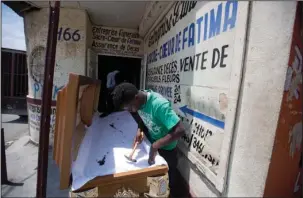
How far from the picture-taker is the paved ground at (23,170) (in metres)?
3.13

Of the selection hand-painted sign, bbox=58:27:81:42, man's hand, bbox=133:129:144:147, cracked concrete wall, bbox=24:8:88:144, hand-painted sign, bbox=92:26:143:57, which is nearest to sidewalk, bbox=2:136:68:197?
cracked concrete wall, bbox=24:8:88:144

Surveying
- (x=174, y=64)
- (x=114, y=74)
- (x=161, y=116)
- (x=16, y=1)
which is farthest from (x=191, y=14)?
(x=16, y=1)

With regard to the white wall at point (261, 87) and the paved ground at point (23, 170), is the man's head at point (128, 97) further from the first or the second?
the paved ground at point (23, 170)

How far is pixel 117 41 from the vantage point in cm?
642

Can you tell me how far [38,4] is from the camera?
4.76 m

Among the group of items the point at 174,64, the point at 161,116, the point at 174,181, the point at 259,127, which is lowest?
the point at 174,181

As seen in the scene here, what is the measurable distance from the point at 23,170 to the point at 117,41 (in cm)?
408

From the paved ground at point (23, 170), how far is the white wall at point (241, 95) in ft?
7.46

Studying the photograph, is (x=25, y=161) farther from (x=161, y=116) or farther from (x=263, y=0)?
(x=263, y=0)

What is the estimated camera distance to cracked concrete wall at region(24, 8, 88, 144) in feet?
16.4

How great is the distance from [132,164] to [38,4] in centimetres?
457

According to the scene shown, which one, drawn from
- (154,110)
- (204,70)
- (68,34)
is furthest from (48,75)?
(68,34)

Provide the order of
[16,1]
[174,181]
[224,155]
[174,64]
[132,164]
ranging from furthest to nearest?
[16,1] → [174,64] → [174,181] → [132,164] → [224,155]

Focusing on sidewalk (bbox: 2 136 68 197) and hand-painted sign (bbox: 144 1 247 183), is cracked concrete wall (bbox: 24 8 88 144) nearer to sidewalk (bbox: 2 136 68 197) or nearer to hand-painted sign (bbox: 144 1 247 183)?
sidewalk (bbox: 2 136 68 197)
